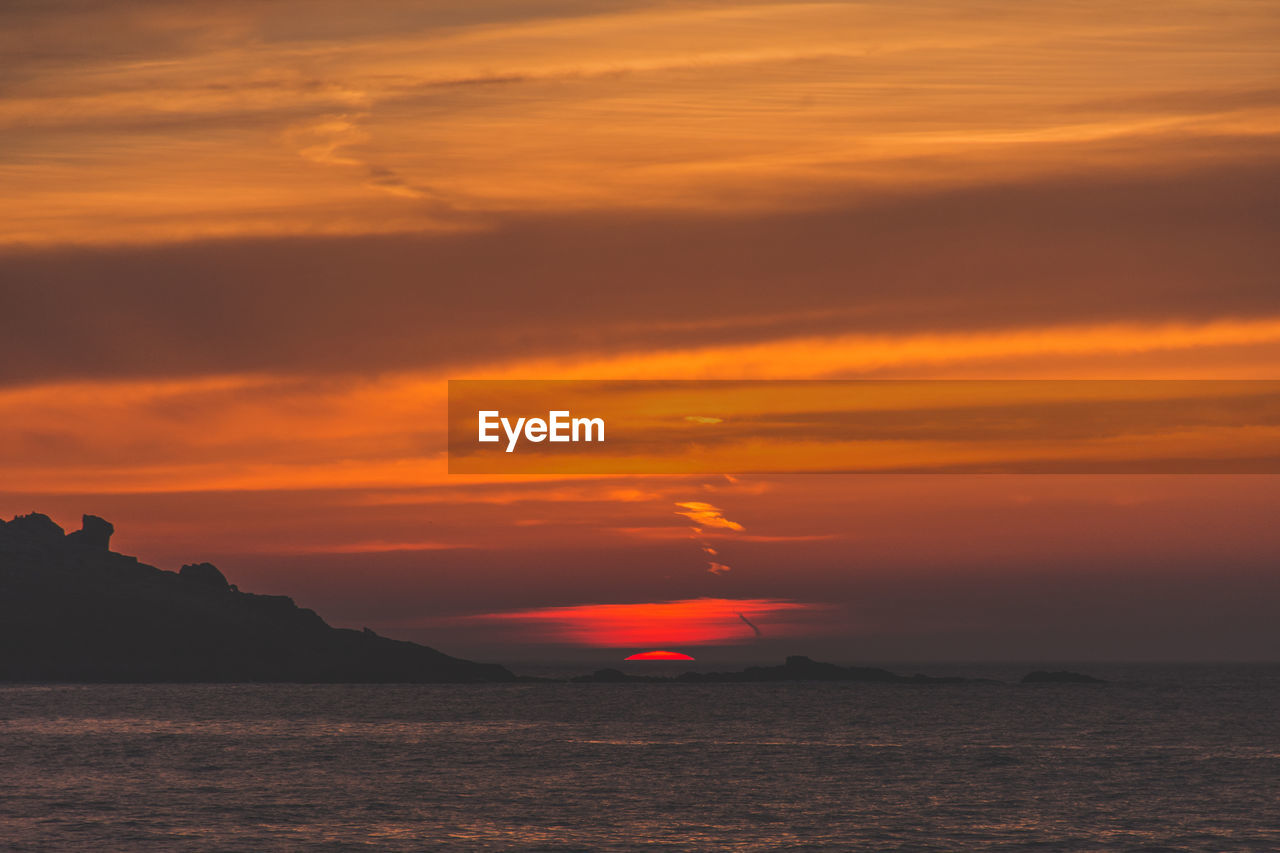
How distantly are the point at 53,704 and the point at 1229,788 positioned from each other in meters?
166

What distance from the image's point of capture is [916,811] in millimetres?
77500

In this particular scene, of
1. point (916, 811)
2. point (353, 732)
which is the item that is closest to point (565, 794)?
point (916, 811)

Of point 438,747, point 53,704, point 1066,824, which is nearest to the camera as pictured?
point 1066,824

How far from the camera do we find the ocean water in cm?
6744

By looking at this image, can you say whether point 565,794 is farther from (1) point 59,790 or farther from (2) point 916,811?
(1) point 59,790

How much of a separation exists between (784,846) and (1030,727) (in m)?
100

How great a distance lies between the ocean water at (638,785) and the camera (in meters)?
67.4

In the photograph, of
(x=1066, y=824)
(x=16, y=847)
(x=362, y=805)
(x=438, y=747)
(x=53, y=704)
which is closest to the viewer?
(x=16, y=847)

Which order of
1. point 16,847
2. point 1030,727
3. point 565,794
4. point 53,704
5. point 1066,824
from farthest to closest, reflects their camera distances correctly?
point 53,704, point 1030,727, point 565,794, point 1066,824, point 16,847

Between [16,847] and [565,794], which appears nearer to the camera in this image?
[16,847]

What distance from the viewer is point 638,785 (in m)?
90.9

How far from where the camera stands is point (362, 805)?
259 feet

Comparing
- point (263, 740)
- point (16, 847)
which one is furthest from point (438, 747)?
point (16, 847)

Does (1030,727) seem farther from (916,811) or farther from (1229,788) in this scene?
(916,811)
